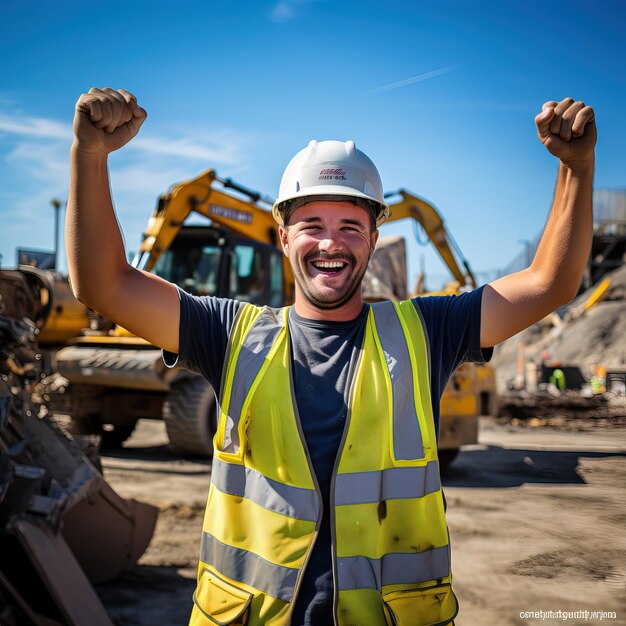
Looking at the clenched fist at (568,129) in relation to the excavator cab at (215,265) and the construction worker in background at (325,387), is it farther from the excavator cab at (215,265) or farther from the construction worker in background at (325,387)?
the excavator cab at (215,265)

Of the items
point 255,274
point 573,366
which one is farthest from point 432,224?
point 573,366

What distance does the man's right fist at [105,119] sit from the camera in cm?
192

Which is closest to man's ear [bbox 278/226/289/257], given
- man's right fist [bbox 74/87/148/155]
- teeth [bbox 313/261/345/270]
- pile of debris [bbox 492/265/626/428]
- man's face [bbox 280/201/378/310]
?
man's face [bbox 280/201/378/310]

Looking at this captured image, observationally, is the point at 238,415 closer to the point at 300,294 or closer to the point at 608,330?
the point at 300,294

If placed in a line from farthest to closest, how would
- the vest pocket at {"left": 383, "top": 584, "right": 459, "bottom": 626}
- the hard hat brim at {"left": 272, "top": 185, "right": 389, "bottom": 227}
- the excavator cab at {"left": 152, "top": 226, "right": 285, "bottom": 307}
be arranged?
the excavator cab at {"left": 152, "top": 226, "right": 285, "bottom": 307}, the hard hat brim at {"left": 272, "top": 185, "right": 389, "bottom": 227}, the vest pocket at {"left": 383, "top": 584, "right": 459, "bottom": 626}

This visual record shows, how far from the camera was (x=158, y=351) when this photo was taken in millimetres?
9422

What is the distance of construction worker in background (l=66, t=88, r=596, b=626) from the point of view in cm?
191

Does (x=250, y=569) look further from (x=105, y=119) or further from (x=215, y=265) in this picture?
(x=215, y=265)

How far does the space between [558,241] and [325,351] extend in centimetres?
75

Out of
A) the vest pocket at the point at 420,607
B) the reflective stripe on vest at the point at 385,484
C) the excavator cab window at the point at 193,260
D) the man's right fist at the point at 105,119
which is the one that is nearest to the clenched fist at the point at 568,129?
the reflective stripe on vest at the point at 385,484

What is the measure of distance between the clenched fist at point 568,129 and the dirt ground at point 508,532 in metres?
0.98

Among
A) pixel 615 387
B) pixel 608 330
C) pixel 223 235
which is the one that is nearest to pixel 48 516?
pixel 223 235

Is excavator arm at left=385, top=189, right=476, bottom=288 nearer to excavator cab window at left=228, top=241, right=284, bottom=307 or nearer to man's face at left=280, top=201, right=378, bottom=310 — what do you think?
excavator cab window at left=228, top=241, right=284, bottom=307

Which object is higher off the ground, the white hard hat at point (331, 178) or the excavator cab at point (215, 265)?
the excavator cab at point (215, 265)
